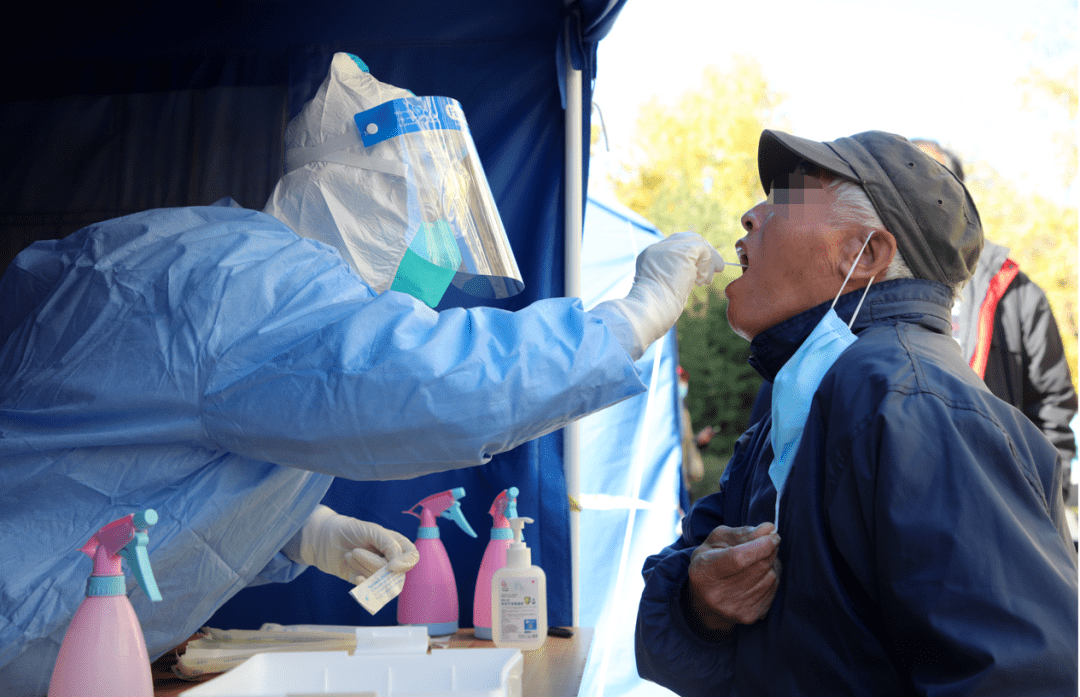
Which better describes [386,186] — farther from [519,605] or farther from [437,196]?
[519,605]

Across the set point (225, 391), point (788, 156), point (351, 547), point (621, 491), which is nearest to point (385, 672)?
point (225, 391)

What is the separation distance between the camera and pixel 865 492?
44.8 inches

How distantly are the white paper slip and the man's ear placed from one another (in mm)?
1213

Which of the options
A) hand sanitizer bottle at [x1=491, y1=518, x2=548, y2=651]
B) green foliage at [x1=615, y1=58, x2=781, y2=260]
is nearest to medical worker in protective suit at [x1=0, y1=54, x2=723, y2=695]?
hand sanitizer bottle at [x1=491, y1=518, x2=548, y2=651]

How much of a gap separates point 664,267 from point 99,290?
1.07m

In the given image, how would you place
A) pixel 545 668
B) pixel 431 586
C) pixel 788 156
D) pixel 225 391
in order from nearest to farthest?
pixel 225 391 → pixel 788 156 → pixel 545 668 → pixel 431 586

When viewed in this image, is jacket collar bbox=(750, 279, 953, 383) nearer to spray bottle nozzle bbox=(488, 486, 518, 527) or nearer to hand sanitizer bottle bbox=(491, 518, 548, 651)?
hand sanitizer bottle bbox=(491, 518, 548, 651)

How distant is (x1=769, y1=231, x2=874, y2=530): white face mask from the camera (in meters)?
1.37

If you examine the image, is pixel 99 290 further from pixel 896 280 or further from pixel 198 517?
pixel 896 280

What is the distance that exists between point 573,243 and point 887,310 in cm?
143

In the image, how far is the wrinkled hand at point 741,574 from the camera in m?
1.25

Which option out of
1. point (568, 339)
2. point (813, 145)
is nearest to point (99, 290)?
point (568, 339)

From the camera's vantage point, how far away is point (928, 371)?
1.18 m

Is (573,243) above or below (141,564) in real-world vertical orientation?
above
